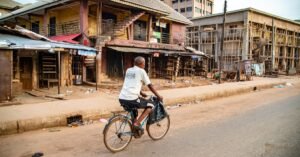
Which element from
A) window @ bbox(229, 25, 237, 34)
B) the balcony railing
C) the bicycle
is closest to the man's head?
the bicycle

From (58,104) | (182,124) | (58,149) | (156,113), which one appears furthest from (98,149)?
(58,104)

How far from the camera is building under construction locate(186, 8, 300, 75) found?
3178 centimetres

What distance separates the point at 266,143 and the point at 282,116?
3416 millimetres

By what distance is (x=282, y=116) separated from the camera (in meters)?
8.03

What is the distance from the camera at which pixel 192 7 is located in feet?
217

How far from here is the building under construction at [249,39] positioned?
31.8 metres

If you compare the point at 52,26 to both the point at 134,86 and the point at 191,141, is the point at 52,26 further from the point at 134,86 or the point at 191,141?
the point at 191,141

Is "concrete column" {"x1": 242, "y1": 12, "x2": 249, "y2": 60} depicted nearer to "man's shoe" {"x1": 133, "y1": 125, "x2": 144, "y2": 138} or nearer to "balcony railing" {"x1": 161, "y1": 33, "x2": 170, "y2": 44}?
"balcony railing" {"x1": 161, "y1": 33, "x2": 170, "y2": 44}

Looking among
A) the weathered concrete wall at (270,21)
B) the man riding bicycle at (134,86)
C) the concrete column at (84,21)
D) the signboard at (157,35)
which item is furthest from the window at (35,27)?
the weathered concrete wall at (270,21)

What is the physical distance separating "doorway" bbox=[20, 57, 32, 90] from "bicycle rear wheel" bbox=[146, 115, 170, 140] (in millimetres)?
10867

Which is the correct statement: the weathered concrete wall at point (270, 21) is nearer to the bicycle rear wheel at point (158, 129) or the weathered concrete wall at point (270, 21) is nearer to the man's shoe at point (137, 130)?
the bicycle rear wheel at point (158, 129)

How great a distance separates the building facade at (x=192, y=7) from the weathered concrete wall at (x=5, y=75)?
61026 millimetres

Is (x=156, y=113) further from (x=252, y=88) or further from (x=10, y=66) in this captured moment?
(x=252, y=88)

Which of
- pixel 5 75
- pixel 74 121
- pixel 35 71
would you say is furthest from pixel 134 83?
pixel 35 71
